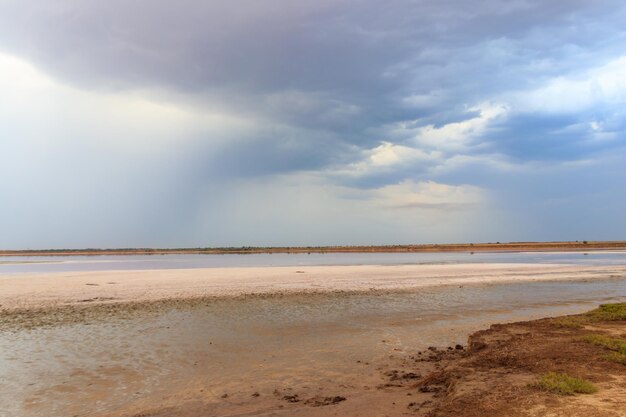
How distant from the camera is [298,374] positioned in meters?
11.6

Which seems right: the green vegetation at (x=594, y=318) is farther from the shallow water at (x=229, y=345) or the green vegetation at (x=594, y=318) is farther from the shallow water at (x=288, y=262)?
the shallow water at (x=288, y=262)

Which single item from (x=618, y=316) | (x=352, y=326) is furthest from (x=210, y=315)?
(x=618, y=316)

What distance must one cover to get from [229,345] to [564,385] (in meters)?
10.8

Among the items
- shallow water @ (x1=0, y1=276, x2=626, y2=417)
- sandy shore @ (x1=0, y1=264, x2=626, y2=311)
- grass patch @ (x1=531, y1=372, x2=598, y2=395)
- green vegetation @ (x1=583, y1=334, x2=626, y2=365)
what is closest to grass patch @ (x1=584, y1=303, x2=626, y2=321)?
shallow water @ (x1=0, y1=276, x2=626, y2=417)

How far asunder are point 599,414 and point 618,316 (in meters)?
11.3

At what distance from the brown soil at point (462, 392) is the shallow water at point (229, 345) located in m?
0.64

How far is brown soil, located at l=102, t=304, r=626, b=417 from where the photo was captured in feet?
24.4

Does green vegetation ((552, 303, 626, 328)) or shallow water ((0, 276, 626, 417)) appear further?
green vegetation ((552, 303, 626, 328))

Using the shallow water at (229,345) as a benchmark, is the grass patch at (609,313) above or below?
above

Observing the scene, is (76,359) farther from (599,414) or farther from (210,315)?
(599,414)

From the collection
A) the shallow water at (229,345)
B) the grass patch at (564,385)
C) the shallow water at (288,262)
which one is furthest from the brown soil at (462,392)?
the shallow water at (288,262)

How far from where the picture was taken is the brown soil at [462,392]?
7.45 m

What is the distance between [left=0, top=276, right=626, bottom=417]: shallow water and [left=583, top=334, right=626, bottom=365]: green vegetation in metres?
4.46

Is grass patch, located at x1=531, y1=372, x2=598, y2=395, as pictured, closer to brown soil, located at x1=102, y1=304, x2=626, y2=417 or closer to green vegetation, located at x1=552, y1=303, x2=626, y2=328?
brown soil, located at x1=102, y1=304, x2=626, y2=417
